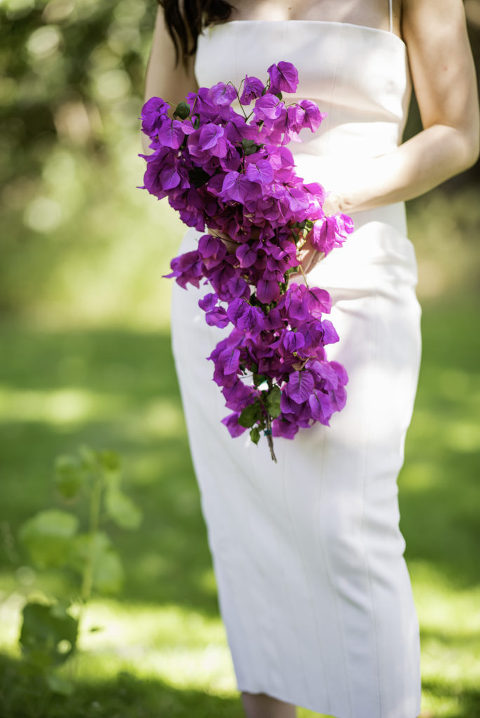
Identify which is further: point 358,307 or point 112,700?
point 112,700

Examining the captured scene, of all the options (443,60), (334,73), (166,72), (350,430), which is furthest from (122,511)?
(443,60)

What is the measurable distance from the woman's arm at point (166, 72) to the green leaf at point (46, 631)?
130 cm

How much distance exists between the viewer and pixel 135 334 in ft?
27.1

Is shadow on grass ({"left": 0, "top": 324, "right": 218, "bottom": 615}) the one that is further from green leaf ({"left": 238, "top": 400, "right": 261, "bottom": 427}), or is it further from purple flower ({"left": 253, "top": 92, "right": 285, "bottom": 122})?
purple flower ({"left": 253, "top": 92, "right": 285, "bottom": 122})

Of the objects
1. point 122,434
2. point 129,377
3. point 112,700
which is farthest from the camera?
point 129,377

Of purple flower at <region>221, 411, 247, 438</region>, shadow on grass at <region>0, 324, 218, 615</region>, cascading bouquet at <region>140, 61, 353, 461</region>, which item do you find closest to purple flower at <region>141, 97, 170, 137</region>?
cascading bouquet at <region>140, 61, 353, 461</region>

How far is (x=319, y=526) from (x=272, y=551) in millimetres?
193

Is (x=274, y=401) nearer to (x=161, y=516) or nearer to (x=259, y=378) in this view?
(x=259, y=378)

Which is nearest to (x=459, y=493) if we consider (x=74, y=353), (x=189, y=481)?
(x=189, y=481)

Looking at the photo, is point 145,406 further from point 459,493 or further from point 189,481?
point 459,493

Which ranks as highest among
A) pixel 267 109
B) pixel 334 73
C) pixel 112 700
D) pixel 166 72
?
pixel 166 72

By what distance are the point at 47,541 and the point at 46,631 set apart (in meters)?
0.25

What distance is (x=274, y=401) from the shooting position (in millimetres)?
1728

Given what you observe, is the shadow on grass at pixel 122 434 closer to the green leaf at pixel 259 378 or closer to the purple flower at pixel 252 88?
the green leaf at pixel 259 378
